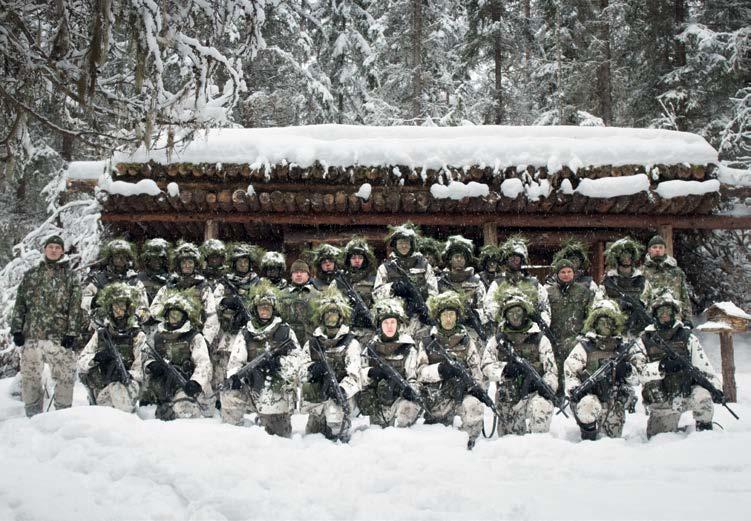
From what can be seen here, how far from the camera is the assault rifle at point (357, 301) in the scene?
6.80 meters

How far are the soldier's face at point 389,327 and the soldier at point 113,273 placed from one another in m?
3.13

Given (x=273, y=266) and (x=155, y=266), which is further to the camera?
(x=155, y=266)

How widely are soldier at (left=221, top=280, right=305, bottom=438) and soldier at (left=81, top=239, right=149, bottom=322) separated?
1.93 metres

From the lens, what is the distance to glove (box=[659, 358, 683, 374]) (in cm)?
554

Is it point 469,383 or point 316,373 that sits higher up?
point 316,373

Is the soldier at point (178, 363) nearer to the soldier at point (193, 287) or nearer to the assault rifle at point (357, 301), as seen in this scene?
the soldier at point (193, 287)

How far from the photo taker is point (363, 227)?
9.39 meters

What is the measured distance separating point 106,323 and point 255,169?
2.79 meters

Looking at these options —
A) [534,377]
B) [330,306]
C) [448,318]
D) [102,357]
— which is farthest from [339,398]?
[102,357]

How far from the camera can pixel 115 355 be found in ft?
19.7

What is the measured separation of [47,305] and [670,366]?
6.49m

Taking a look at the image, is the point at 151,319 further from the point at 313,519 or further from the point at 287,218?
the point at 313,519

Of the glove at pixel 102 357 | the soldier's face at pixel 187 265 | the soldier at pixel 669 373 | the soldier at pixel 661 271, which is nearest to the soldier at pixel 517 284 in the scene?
the soldier at pixel 669 373

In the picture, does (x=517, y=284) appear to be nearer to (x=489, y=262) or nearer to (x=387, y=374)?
(x=489, y=262)
